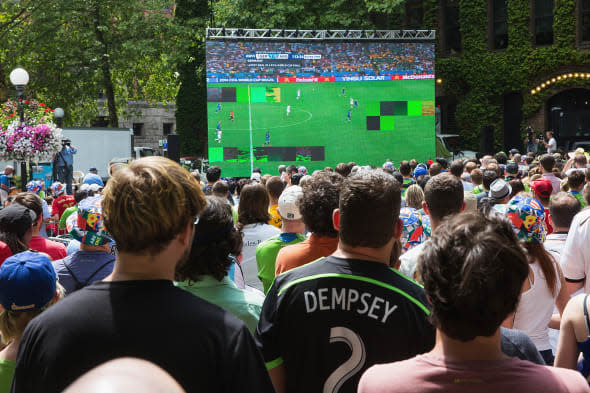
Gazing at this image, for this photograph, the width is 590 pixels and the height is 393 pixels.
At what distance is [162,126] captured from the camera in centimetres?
4372

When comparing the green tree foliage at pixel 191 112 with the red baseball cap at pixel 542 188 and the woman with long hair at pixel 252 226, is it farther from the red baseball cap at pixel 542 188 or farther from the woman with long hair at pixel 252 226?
the woman with long hair at pixel 252 226

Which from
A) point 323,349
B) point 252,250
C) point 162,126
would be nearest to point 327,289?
point 323,349

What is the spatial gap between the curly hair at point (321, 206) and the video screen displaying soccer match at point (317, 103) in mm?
16566

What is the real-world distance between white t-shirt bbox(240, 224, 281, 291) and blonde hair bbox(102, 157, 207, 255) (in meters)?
3.33

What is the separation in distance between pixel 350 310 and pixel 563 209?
282cm

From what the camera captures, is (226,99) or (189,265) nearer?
(189,265)

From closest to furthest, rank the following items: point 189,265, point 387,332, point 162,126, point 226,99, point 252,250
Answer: point 387,332
point 189,265
point 252,250
point 226,99
point 162,126

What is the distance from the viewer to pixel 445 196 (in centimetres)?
400

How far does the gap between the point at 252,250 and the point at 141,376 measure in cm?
379

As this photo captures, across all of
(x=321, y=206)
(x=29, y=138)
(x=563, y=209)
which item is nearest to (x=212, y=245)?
(x=321, y=206)

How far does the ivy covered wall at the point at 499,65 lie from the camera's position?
86.2ft

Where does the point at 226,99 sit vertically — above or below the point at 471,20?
below

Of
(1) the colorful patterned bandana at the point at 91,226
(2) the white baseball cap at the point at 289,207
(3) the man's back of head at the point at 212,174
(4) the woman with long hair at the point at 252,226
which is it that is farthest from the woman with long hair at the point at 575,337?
(3) the man's back of head at the point at 212,174

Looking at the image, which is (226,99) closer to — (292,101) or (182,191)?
(292,101)
